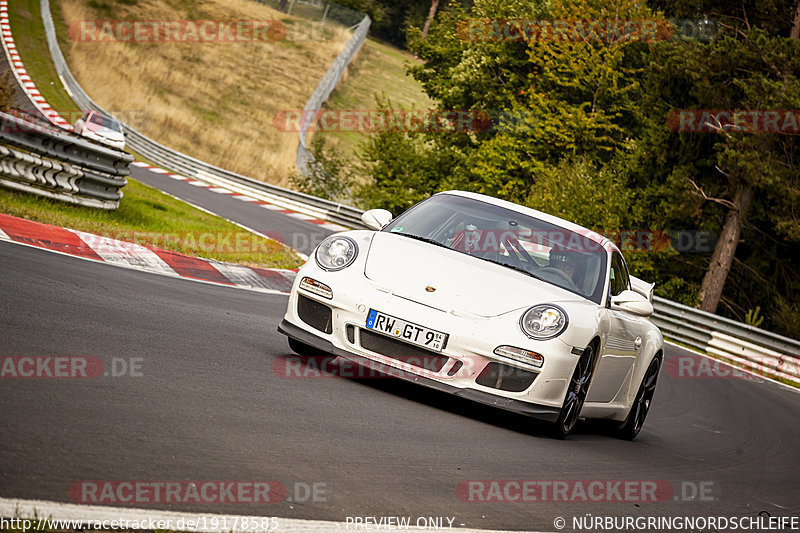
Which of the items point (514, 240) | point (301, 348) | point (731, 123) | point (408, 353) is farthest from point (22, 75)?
point (408, 353)

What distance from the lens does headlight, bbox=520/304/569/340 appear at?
6.04 m

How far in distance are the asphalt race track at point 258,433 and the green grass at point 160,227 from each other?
83.1 inches

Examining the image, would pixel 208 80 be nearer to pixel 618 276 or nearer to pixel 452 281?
pixel 618 276

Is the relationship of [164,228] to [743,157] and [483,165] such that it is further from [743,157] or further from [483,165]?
[483,165]

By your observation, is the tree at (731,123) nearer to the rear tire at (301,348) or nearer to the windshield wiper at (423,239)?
the windshield wiper at (423,239)

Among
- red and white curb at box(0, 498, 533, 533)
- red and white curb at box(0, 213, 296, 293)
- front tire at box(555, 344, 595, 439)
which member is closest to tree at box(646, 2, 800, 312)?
red and white curb at box(0, 213, 296, 293)

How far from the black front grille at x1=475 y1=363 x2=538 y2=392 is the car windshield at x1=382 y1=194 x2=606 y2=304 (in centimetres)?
104

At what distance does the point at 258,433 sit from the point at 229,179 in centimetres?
2824

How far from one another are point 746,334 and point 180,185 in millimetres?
16038

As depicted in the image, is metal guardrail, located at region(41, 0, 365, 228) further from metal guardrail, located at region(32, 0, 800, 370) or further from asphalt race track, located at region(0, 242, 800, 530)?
asphalt race track, located at region(0, 242, 800, 530)

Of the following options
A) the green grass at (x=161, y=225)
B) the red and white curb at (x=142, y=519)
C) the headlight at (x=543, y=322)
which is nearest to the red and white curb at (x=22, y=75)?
the green grass at (x=161, y=225)

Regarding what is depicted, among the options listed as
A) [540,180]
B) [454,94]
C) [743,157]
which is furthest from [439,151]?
[743,157]

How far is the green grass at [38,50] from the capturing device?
37.0 metres

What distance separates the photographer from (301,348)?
6965mm
